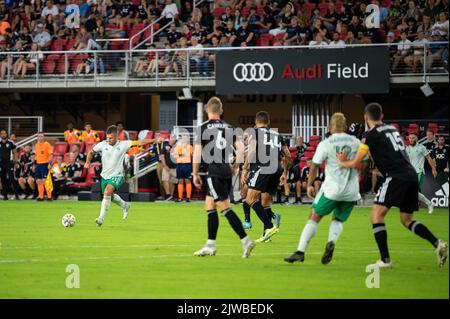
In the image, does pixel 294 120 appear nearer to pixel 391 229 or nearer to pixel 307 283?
pixel 391 229

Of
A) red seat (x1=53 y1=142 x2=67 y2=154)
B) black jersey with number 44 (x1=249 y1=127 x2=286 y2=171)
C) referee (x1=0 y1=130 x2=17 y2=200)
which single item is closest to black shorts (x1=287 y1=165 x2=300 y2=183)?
red seat (x1=53 y1=142 x2=67 y2=154)

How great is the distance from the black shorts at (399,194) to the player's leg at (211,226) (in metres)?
2.47

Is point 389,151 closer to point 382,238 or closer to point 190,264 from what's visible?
point 382,238

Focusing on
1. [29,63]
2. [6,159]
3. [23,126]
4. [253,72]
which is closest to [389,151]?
[253,72]

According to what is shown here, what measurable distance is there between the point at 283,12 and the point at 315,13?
1.21m

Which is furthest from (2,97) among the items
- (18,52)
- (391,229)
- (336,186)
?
(336,186)

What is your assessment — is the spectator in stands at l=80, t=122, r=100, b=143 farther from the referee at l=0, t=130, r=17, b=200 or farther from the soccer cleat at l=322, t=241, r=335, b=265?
the soccer cleat at l=322, t=241, r=335, b=265

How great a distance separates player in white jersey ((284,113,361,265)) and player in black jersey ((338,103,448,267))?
0.20 metres

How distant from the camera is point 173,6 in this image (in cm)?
3591

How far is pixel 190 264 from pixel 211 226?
81 centimetres

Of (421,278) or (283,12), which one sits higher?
(283,12)

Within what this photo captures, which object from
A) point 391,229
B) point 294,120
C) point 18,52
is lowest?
point 391,229

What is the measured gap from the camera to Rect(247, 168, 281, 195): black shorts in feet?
55.4
